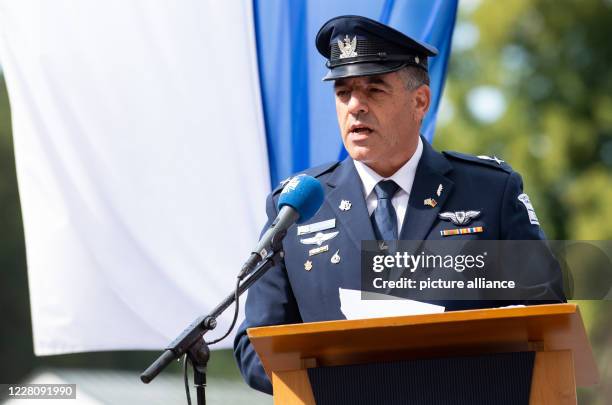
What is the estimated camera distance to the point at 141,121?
5238mm

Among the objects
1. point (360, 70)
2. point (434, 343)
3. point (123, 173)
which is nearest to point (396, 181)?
point (360, 70)

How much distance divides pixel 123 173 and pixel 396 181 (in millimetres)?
1413

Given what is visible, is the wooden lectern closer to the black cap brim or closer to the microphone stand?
the microphone stand

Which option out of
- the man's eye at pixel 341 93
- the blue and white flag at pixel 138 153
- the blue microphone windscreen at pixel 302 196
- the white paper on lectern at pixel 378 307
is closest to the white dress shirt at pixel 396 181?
the man's eye at pixel 341 93

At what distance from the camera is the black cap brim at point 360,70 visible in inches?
169

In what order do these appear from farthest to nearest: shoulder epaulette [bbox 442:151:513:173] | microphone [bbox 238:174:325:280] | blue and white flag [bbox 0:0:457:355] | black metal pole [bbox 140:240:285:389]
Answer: blue and white flag [bbox 0:0:457:355], shoulder epaulette [bbox 442:151:513:173], microphone [bbox 238:174:325:280], black metal pole [bbox 140:240:285:389]

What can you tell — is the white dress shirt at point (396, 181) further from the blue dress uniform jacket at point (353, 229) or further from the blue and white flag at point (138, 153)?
the blue and white flag at point (138, 153)

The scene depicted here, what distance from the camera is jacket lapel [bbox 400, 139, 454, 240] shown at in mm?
4199

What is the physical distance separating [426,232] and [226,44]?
1.57 m

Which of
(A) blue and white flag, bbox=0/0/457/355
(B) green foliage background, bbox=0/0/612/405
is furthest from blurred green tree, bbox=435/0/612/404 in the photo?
(A) blue and white flag, bbox=0/0/457/355

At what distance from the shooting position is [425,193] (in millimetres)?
4301

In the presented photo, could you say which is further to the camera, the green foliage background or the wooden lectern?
the green foliage background

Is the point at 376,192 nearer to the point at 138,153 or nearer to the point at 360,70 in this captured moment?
the point at 360,70

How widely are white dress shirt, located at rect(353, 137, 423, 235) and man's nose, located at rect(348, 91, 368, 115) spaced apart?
0.21 meters
